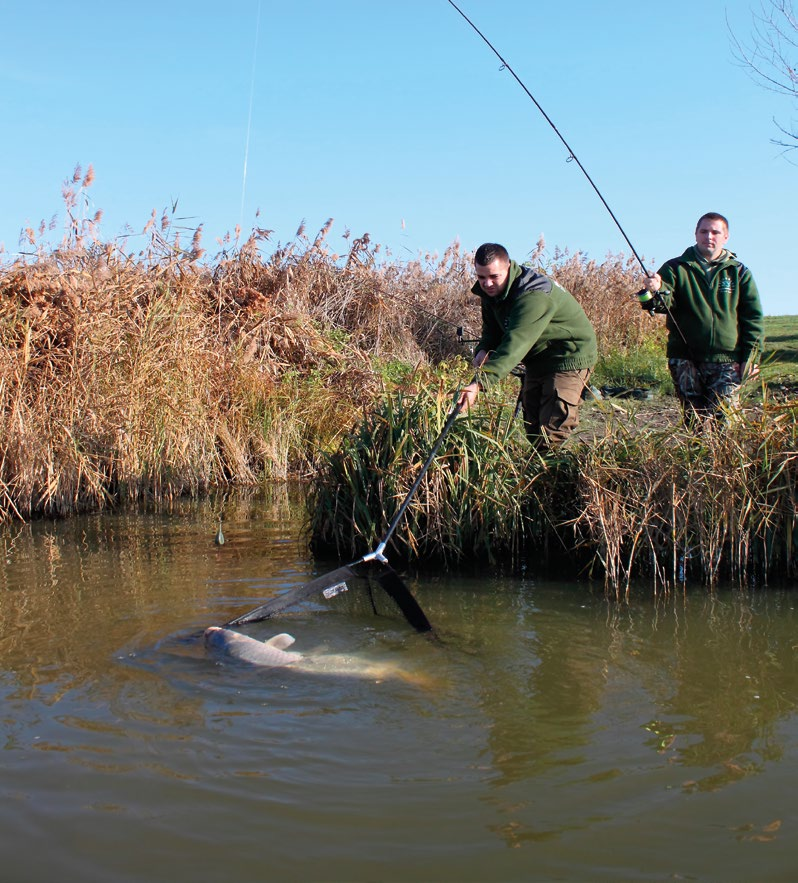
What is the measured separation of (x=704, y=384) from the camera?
623 centimetres

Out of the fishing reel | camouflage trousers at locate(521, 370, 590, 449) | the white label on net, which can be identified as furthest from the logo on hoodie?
the white label on net

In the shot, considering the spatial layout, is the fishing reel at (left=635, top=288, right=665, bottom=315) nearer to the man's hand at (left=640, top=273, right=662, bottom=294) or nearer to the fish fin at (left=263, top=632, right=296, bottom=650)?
the man's hand at (left=640, top=273, right=662, bottom=294)

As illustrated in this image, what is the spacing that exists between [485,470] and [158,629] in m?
2.24

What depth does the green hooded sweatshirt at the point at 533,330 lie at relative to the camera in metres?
5.47

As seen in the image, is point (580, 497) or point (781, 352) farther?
point (781, 352)

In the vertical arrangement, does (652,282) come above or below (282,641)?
above

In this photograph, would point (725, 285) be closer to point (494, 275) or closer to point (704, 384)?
point (704, 384)

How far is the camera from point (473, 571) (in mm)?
5996

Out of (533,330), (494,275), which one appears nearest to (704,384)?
(533,330)

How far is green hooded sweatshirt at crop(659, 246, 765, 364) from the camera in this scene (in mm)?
6012

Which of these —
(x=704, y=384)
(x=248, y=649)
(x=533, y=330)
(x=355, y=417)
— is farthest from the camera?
(x=355, y=417)

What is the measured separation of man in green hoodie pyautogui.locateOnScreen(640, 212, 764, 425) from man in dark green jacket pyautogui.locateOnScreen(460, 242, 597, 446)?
54 cm

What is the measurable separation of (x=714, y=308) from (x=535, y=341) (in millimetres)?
1256

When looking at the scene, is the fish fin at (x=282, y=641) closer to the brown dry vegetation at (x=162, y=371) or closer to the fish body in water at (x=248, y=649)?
the fish body in water at (x=248, y=649)
